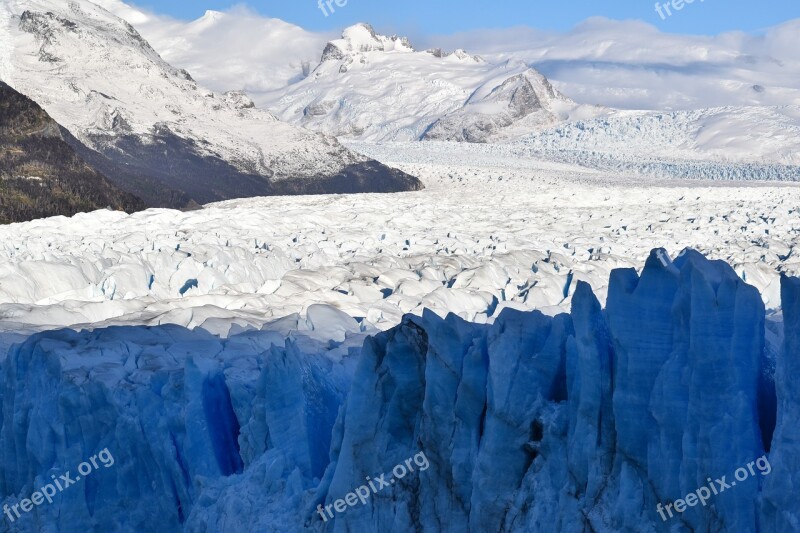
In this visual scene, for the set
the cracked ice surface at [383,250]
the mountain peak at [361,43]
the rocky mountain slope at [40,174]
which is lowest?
the cracked ice surface at [383,250]

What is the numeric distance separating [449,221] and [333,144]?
17.3 metres

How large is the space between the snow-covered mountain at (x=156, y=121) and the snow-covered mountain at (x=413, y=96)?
59.6 ft

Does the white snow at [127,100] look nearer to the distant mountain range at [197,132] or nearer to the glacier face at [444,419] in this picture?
the distant mountain range at [197,132]

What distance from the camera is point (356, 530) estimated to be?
24.5 ft

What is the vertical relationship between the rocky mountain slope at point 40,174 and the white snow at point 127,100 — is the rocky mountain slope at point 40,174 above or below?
below

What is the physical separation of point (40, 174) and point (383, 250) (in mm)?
13147

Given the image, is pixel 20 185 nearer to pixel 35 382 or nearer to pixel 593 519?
pixel 35 382

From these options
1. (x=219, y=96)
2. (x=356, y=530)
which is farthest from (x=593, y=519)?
(x=219, y=96)
